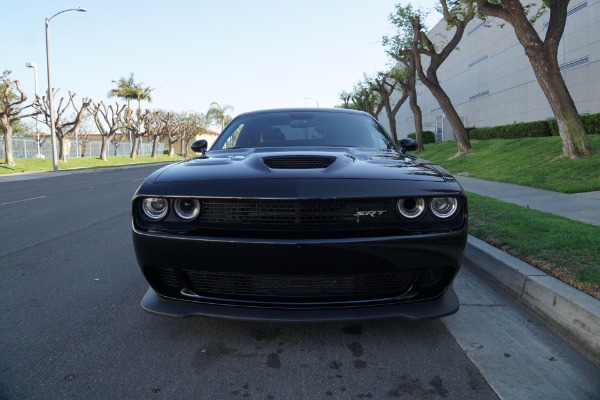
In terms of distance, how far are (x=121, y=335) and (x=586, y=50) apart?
23.7 m

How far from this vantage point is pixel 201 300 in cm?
260

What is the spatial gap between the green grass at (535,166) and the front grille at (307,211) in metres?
7.42

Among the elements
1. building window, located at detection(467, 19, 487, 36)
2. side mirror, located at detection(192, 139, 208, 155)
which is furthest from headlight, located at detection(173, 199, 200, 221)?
building window, located at detection(467, 19, 487, 36)

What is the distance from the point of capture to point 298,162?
286 cm

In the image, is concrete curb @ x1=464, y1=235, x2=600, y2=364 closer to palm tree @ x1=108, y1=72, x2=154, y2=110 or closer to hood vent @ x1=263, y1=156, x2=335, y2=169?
hood vent @ x1=263, y1=156, x2=335, y2=169

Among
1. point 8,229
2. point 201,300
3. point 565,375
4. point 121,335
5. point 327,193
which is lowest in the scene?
point 8,229

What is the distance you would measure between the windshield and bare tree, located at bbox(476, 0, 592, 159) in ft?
28.4

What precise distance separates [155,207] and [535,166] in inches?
454

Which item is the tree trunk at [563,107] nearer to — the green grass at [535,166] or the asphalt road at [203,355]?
the green grass at [535,166]

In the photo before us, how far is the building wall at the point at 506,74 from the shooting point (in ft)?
66.9

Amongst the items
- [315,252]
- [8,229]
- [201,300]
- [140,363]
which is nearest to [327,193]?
[315,252]

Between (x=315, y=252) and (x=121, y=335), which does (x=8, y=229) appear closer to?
(x=121, y=335)

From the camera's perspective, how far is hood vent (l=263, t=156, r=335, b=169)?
2.76 meters

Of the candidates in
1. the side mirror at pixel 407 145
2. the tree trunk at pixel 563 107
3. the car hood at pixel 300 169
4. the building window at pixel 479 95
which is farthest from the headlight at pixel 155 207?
the building window at pixel 479 95
